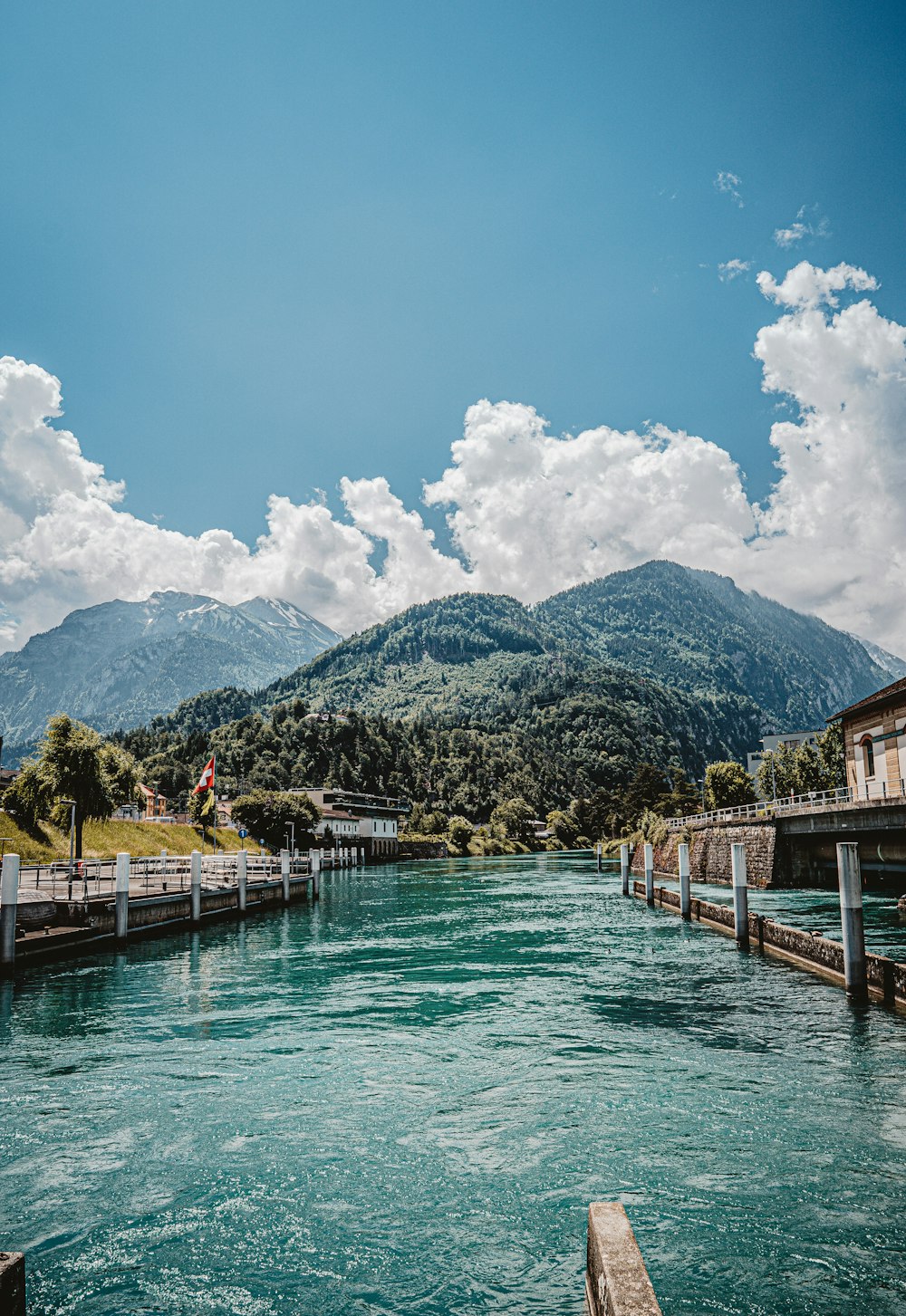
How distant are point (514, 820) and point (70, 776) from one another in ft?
403

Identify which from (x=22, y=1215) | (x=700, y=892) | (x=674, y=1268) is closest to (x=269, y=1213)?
(x=22, y=1215)

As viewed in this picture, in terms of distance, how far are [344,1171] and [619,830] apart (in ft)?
474

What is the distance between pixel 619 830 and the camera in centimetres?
14950

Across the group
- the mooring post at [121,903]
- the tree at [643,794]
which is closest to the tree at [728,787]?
the tree at [643,794]

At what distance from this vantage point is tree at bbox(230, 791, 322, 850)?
112m

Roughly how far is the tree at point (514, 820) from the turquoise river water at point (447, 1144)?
496 feet

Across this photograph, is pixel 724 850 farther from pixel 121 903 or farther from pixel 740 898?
pixel 121 903

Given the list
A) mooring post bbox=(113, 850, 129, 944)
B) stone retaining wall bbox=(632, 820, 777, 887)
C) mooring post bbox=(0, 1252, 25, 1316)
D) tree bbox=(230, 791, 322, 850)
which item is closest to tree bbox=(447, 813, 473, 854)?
tree bbox=(230, 791, 322, 850)

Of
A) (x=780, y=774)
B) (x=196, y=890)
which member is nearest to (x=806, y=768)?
(x=780, y=774)

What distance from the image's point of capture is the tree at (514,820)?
565 feet

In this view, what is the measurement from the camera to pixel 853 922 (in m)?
18.8

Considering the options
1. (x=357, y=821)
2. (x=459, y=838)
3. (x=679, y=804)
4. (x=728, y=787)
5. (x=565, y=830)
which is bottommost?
(x=459, y=838)

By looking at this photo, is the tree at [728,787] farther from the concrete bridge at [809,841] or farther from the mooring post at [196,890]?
the mooring post at [196,890]

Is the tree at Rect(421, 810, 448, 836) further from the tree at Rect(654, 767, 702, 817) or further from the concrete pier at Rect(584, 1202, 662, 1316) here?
the concrete pier at Rect(584, 1202, 662, 1316)
